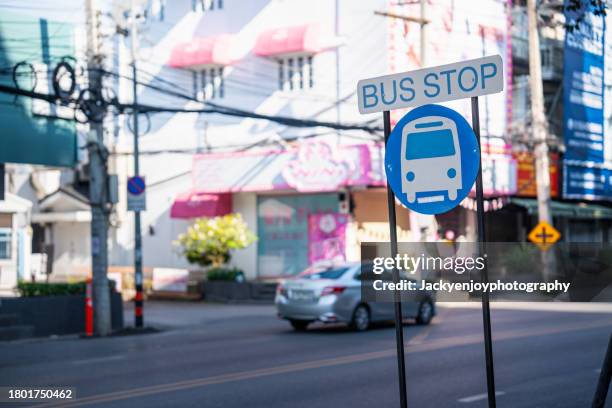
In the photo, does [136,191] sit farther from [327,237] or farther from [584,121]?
[584,121]

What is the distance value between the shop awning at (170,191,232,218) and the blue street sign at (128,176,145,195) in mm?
12346

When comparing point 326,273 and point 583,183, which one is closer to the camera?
point 326,273

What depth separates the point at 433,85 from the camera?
6191 mm

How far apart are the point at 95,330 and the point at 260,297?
11671mm

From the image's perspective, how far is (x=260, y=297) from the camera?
98.7ft

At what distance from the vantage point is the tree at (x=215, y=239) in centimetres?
3008

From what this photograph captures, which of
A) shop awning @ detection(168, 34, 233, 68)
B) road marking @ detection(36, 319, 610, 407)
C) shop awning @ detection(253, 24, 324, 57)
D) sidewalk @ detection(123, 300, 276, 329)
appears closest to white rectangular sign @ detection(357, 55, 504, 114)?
road marking @ detection(36, 319, 610, 407)

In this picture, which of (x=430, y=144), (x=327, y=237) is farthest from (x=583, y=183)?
(x=430, y=144)

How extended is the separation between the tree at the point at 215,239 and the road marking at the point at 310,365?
13.9 m

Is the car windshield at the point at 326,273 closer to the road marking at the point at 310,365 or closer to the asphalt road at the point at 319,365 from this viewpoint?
the asphalt road at the point at 319,365

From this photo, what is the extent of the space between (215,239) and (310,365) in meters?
17.5

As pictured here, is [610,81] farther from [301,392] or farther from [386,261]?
[386,261]

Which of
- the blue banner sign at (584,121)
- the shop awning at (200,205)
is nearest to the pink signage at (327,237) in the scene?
the shop awning at (200,205)

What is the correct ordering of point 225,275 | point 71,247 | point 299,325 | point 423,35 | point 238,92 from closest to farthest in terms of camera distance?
point 299,325 < point 423,35 < point 225,275 < point 238,92 < point 71,247
